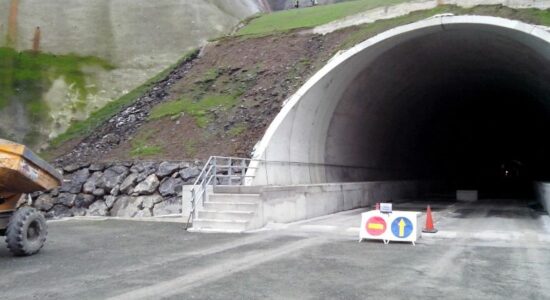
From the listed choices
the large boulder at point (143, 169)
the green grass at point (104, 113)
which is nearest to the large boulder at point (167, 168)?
the large boulder at point (143, 169)

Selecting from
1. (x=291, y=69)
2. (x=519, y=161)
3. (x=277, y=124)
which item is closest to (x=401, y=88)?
(x=291, y=69)

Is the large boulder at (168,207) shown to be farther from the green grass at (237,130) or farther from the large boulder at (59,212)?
the large boulder at (59,212)

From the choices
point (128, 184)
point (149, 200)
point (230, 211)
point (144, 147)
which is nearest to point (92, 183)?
point (128, 184)

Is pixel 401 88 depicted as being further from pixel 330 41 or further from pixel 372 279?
pixel 372 279

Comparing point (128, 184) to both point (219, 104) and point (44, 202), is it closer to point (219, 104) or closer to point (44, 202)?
point (44, 202)

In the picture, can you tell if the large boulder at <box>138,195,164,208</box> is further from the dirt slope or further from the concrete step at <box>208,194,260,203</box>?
the concrete step at <box>208,194,260,203</box>

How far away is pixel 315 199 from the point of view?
61.2 feet

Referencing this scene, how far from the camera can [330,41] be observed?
25.4m

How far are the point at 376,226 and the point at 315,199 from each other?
19.3 feet

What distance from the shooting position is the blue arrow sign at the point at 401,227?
12484 mm

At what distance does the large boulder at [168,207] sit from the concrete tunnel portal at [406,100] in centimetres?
390

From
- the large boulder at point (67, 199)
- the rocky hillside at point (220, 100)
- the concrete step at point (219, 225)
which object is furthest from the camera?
the rocky hillside at point (220, 100)

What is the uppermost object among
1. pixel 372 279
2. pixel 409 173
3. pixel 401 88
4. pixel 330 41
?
pixel 330 41

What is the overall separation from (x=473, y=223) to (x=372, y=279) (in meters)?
10.1
